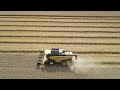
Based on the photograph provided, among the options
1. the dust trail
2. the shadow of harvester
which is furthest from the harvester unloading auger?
the dust trail

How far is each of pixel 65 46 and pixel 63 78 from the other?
2.93 m

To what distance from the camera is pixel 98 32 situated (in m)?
12.1

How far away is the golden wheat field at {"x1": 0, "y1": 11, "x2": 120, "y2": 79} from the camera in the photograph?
7988 millimetres

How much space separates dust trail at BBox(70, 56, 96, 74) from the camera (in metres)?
8.17

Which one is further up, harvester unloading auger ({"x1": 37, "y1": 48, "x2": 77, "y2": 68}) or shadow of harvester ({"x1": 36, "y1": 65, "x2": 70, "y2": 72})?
harvester unloading auger ({"x1": 37, "y1": 48, "x2": 77, "y2": 68})

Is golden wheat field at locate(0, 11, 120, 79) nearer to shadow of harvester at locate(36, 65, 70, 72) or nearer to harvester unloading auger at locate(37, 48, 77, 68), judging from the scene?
shadow of harvester at locate(36, 65, 70, 72)

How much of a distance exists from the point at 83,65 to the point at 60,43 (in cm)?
249

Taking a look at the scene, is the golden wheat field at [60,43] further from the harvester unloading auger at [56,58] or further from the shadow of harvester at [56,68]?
the harvester unloading auger at [56,58]

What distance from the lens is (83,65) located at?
8523 millimetres

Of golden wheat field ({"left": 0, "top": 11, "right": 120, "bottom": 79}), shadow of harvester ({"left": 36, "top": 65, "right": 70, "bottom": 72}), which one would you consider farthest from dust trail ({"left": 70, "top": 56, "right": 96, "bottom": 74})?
shadow of harvester ({"left": 36, "top": 65, "right": 70, "bottom": 72})

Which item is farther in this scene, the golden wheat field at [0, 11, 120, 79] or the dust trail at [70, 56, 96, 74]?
the dust trail at [70, 56, 96, 74]
